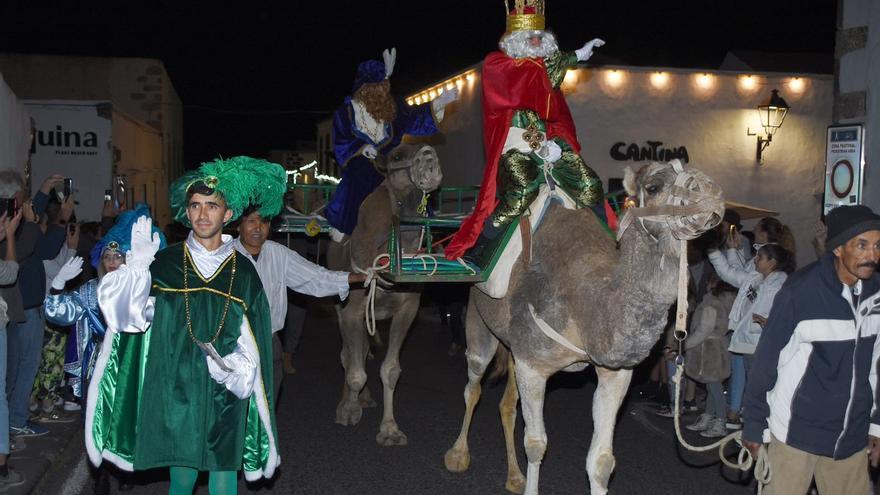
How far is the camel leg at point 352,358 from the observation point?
8188mm

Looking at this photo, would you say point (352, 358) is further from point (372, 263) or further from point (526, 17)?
point (526, 17)

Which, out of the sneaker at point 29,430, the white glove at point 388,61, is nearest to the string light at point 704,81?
the white glove at point 388,61

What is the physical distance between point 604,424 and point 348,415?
3.54 m

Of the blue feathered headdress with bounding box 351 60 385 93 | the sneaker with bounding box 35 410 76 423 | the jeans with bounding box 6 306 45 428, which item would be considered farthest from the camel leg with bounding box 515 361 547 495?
the sneaker with bounding box 35 410 76 423

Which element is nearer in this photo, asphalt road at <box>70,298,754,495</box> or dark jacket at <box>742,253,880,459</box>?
dark jacket at <box>742,253,880,459</box>

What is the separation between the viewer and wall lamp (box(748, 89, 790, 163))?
15.3m

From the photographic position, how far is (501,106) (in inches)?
260

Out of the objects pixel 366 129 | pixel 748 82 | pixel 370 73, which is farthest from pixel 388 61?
pixel 748 82

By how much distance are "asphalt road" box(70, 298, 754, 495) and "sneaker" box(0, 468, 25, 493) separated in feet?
1.54

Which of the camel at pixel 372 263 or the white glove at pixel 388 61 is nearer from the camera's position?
the camel at pixel 372 263

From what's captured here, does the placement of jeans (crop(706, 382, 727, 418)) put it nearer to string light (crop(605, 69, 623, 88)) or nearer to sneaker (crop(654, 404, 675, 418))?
sneaker (crop(654, 404, 675, 418))

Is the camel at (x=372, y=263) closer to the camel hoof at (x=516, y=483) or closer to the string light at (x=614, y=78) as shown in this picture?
the camel hoof at (x=516, y=483)

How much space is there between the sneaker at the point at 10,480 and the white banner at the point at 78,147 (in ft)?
36.7

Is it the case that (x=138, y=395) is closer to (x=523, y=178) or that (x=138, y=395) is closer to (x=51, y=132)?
(x=523, y=178)
